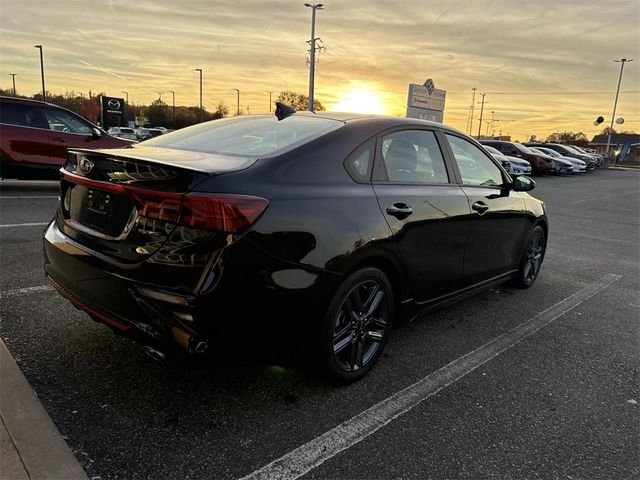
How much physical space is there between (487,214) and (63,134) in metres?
8.46

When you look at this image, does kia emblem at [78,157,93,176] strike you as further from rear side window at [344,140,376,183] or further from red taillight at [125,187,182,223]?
rear side window at [344,140,376,183]

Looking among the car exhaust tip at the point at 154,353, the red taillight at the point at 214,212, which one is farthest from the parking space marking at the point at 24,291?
the red taillight at the point at 214,212

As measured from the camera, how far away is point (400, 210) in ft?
9.89

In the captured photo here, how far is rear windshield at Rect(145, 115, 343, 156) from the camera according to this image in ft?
9.16

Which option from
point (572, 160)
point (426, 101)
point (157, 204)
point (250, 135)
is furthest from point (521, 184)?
point (572, 160)

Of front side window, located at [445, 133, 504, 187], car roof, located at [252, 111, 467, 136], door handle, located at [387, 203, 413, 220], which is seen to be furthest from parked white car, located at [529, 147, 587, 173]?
door handle, located at [387, 203, 413, 220]

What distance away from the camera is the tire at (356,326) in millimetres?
2670

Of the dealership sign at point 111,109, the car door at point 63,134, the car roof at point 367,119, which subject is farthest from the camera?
the dealership sign at point 111,109

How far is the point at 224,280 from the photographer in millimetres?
2172

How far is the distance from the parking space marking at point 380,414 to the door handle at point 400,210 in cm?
105

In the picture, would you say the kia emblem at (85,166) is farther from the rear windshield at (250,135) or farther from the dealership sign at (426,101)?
the dealership sign at (426,101)

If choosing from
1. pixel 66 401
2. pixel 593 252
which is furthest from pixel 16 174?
pixel 593 252

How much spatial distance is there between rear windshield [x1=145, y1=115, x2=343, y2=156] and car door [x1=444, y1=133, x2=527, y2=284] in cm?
124

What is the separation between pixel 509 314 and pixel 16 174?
9.06 meters
